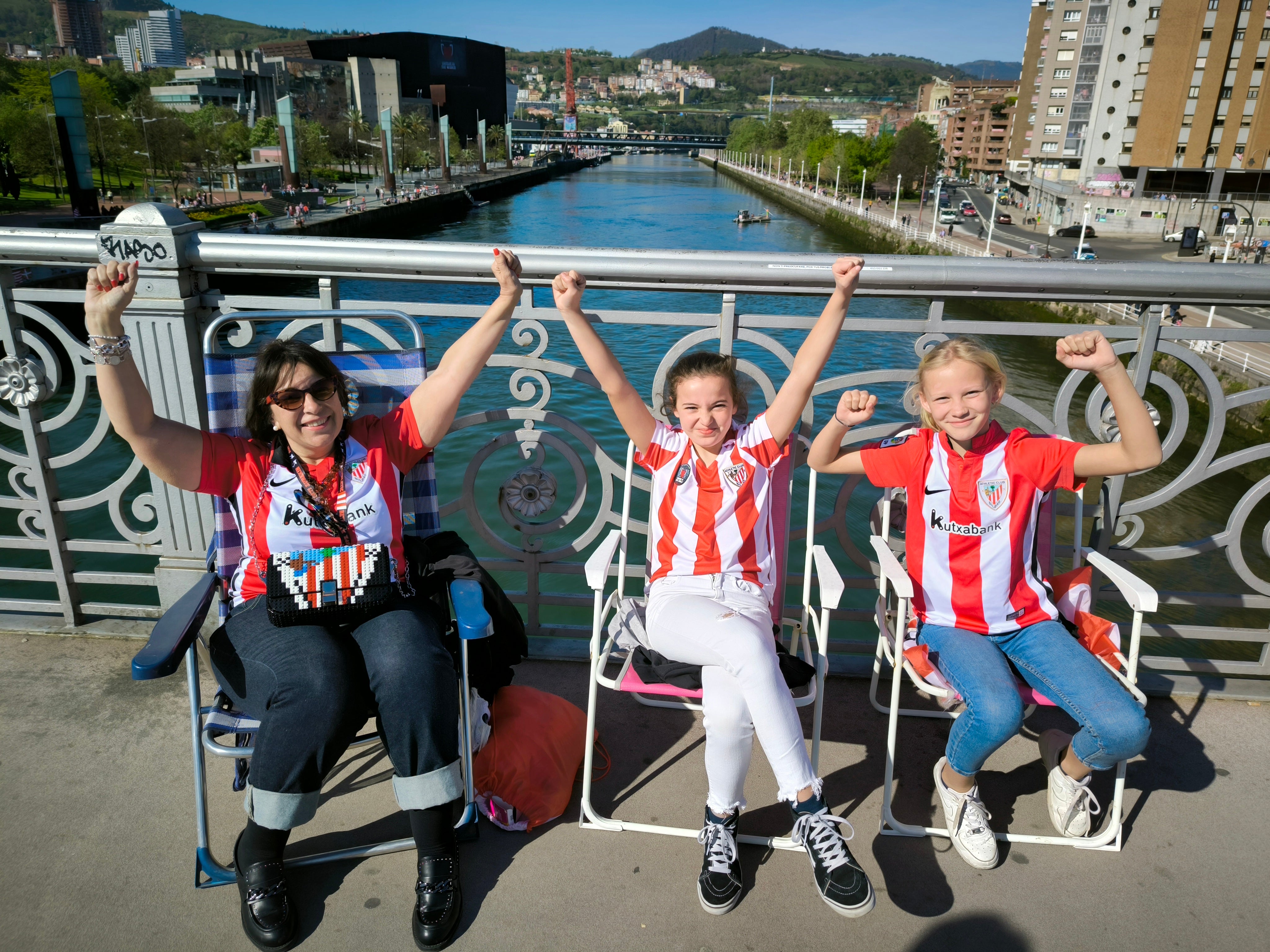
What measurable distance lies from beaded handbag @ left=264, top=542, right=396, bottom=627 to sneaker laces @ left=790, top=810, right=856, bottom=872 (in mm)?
1078

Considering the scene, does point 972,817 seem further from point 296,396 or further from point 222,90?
point 222,90

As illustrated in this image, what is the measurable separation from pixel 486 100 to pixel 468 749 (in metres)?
116

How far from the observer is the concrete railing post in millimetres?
2367

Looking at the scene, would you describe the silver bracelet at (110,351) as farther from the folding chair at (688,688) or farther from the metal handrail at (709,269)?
the folding chair at (688,688)

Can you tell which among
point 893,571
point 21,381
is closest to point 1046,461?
point 893,571

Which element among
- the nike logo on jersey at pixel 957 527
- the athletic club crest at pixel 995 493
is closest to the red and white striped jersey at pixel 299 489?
the nike logo on jersey at pixel 957 527

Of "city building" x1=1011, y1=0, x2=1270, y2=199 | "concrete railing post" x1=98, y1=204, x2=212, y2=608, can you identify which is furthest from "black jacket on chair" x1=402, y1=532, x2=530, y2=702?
"city building" x1=1011, y1=0, x2=1270, y2=199

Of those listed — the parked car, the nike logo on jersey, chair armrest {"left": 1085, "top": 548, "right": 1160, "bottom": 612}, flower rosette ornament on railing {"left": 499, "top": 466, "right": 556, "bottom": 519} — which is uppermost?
the nike logo on jersey

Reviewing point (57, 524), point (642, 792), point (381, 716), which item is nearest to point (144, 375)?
point (57, 524)

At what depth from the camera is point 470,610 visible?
6.05ft

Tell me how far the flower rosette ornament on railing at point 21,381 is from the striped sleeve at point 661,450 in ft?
6.23

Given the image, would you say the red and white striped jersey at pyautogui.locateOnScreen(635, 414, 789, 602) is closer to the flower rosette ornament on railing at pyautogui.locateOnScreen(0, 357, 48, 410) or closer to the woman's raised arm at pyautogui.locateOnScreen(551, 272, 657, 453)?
the woman's raised arm at pyautogui.locateOnScreen(551, 272, 657, 453)

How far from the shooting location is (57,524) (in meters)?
2.74

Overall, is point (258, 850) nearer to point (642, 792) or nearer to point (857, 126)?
point (642, 792)
